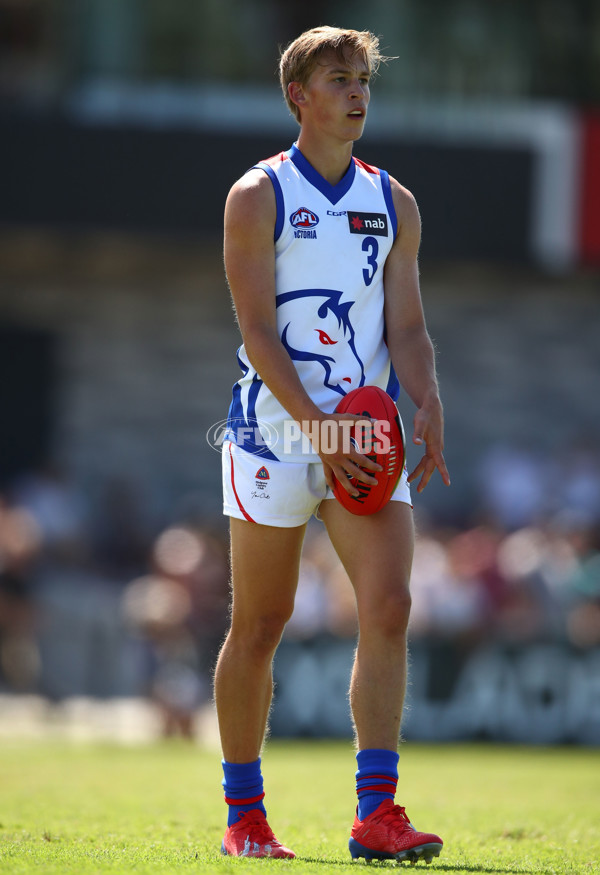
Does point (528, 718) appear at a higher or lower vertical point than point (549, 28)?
lower

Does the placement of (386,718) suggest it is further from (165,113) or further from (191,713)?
(165,113)

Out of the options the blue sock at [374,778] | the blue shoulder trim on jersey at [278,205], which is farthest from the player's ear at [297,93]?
the blue sock at [374,778]

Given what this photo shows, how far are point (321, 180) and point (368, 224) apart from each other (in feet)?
0.71

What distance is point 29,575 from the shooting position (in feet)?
39.2

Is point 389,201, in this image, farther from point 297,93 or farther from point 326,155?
point 297,93

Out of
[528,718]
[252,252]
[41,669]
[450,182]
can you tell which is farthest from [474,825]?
[450,182]

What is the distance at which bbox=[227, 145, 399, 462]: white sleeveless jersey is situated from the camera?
13.9ft

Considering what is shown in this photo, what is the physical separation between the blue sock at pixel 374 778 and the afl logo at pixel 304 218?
1.67 m

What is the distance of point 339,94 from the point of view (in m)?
4.30

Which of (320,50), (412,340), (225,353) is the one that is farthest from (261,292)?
(225,353)

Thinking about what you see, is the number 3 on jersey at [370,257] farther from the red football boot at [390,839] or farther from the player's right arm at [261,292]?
the red football boot at [390,839]

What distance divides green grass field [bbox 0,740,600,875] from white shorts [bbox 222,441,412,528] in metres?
1.05

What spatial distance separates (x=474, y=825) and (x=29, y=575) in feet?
24.3

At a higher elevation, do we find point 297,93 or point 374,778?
point 297,93
